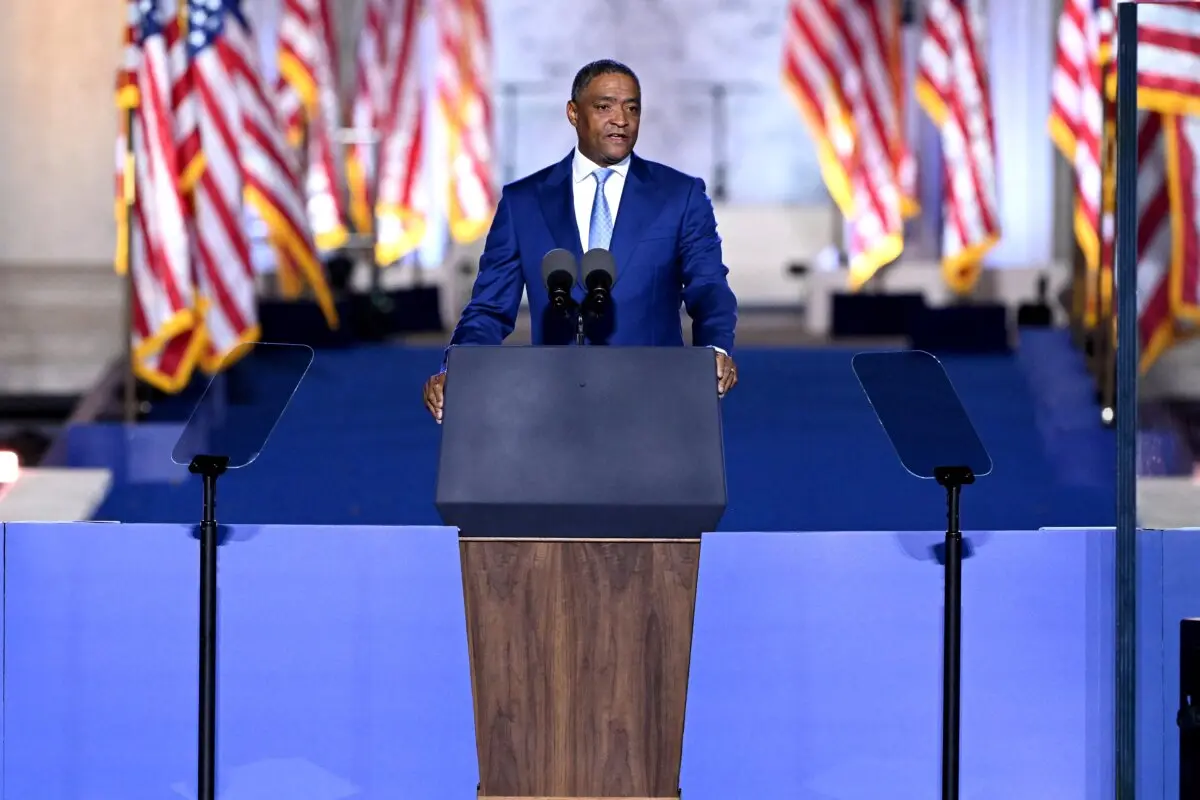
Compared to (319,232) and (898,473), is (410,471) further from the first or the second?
(319,232)

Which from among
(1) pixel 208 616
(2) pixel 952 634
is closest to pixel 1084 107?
(2) pixel 952 634

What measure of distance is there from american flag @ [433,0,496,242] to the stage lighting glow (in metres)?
7.67

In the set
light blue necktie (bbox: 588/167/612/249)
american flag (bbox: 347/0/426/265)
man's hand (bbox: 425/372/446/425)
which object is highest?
american flag (bbox: 347/0/426/265)

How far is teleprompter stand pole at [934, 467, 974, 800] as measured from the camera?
3506mm

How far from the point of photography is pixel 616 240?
3.91 m

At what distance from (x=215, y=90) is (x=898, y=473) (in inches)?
154

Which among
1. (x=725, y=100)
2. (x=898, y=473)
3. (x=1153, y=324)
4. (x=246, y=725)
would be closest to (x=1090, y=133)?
(x=898, y=473)

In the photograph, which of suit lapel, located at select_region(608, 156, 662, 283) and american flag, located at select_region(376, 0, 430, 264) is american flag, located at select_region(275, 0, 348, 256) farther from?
suit lapel, located at select_region(608, 156, 662, 283)

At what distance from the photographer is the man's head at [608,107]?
11.9ft

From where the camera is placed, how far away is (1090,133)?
31.6 feet

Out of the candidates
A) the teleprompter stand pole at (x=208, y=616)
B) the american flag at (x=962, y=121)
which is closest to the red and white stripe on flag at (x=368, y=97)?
the american flag at (x=962, y=121)

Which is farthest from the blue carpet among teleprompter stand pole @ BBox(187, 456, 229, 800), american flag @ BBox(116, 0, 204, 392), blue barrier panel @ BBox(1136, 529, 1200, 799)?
teleprompter stand pole @ BBox(187, 456, 229, 800)

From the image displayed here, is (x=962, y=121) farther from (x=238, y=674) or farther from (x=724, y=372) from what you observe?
(x=724, y=372)

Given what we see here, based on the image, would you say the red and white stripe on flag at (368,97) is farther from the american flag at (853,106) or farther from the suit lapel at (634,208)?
the suit lapel at (634,208)
